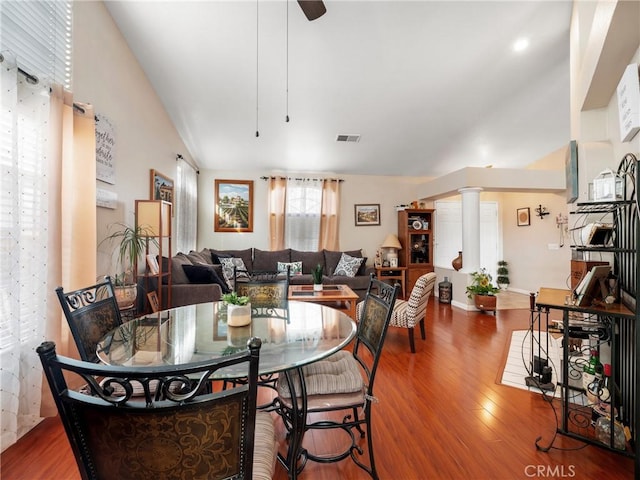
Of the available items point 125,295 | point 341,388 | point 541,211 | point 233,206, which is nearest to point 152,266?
point 125,295

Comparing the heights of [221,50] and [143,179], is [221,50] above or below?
above

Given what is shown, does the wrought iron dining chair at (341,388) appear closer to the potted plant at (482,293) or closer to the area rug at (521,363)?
the area rug at (521,363)

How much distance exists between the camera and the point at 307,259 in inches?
227

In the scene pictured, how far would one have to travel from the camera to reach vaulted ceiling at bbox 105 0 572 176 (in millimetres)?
2736

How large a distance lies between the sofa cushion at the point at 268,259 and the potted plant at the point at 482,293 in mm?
3293

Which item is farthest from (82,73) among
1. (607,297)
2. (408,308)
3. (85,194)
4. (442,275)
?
(442,275)

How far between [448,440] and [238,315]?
1.41 meters

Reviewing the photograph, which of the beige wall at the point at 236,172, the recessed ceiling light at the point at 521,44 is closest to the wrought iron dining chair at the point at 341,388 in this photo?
the beige wall at the point at 236,172

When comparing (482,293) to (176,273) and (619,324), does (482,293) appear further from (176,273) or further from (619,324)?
(176,273)

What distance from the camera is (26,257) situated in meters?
1.69

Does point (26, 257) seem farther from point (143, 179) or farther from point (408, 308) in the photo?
point (408, 308)

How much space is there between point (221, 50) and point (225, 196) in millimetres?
3139

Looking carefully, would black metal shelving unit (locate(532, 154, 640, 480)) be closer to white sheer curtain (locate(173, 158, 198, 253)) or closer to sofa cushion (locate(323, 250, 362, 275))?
sofa cushion (locate(323, 250, 362, 275))

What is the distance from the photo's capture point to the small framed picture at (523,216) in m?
6.08
